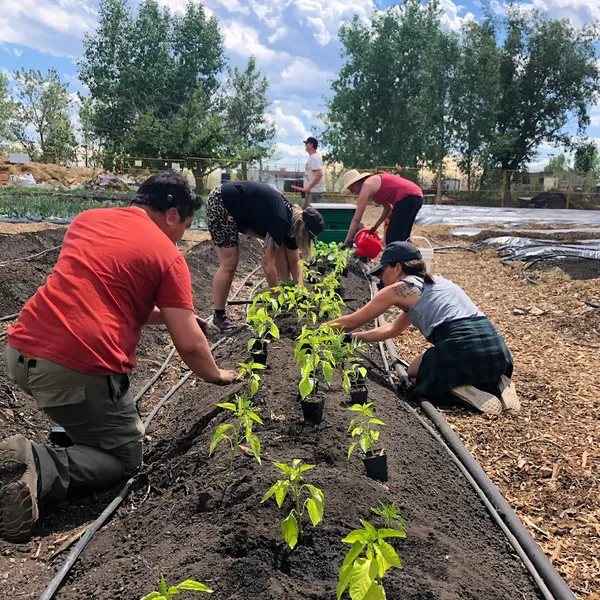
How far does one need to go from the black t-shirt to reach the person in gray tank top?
1.09 meters

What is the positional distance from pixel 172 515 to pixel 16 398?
1475 mm

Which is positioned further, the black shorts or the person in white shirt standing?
the person in white shirt standing

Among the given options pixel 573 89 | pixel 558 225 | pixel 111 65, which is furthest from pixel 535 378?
pixel 111 65

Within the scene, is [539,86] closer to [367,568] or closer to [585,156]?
[585,156]

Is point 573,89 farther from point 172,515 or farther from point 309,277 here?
point 172,515

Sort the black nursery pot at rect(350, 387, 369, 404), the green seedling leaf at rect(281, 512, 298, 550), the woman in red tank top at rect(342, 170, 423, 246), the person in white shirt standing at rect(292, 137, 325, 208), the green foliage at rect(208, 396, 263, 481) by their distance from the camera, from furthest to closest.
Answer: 1. the person in white shirt standing at rect(292, 137, 325, 208)
2. the woman in red tank top at rect(342, 170, 423, 246)
3. the black nursery pot at rect(350, 387, 369, 404)
4. the green foliage at rect(208, 396, 263, 481)
5. the green seedling leaf at rect(281, 512, 298, 550)

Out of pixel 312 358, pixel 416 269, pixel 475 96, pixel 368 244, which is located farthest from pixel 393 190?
pixel 475 96

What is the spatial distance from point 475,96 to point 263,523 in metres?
30.6

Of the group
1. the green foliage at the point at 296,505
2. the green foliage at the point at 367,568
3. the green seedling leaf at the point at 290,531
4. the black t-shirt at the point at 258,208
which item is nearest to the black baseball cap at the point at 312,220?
the black t-shirt at the point at 258,208

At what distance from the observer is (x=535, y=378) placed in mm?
4145

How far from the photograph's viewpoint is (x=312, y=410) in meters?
2.75

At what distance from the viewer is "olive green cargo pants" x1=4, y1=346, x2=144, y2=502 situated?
2338 millimetres

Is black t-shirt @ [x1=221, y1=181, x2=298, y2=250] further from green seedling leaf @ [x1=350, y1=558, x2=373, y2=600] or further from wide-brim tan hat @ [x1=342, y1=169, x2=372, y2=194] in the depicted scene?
green seedling leaf @ [x1=350, y1=558, x2=373, y2=600]

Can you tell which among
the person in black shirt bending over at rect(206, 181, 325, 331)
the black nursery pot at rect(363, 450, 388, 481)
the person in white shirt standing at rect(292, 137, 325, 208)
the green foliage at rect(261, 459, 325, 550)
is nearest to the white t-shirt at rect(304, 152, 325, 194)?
the person in white shirt standing at rect(292, 137, 325, 208)
